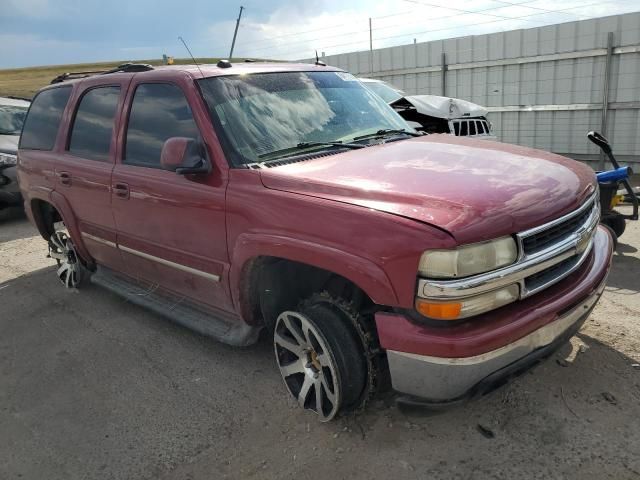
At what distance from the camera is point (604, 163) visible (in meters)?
9.85

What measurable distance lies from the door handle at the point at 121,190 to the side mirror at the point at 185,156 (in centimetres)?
82

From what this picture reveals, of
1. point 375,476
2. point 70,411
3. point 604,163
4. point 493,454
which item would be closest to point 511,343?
point 493,454

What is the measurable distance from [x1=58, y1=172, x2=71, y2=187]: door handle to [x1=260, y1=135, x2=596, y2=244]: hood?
2.38m

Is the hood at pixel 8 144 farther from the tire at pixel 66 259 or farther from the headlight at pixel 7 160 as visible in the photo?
the tire at pixel 66 259

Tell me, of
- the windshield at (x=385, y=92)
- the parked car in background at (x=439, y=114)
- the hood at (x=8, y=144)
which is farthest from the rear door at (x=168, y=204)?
the hood at (x=8, y=144)

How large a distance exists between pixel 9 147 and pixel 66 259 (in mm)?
5190

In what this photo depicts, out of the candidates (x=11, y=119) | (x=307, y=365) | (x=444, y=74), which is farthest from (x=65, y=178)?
(x=444, y=74)

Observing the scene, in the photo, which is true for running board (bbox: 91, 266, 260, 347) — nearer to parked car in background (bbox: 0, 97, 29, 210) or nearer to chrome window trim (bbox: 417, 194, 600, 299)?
chrome window trim (bbox: 417, 194, 600, 299)

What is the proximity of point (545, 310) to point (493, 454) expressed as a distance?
2.49 feet

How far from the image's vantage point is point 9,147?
358 inches

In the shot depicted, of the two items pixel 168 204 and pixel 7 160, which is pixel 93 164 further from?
pixel 7 160

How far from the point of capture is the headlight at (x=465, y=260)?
2.13m

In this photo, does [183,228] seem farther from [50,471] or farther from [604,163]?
[604,163]

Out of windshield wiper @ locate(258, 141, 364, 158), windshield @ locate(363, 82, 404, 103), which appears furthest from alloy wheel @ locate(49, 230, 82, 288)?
windshield @ locate(363, 82, 404, 103)
